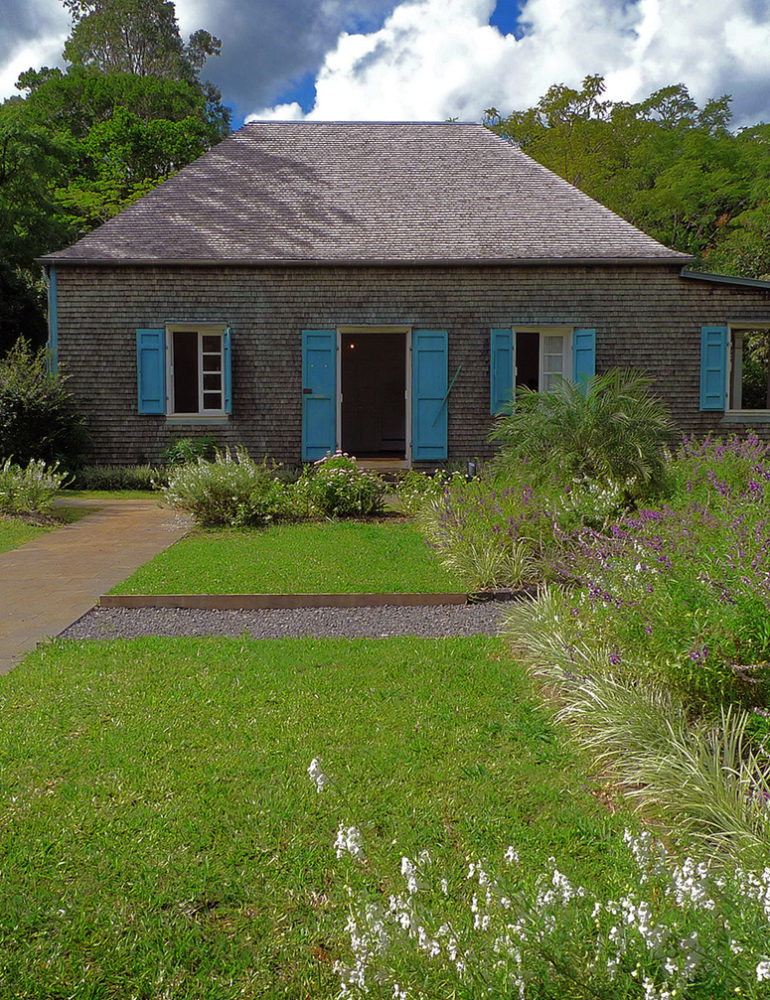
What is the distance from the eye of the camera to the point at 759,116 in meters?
28.3

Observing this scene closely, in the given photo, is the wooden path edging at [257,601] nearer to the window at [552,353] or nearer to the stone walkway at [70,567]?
the stone walkway at [70,567]

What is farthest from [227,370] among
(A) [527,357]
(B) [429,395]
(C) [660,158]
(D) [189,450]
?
(C) [660,158]

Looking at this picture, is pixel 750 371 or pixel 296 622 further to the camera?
pixel 750 371

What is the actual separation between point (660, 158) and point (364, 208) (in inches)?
668

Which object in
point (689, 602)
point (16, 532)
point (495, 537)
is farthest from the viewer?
point (16, 532)

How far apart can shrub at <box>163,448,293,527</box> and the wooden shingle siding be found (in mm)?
4818

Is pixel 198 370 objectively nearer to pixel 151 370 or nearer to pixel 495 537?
pixel 151 370

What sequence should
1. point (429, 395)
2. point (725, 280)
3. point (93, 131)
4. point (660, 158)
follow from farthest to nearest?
point (660, 158)
point (93, 131)
point (429, 395)
point (725, 280)

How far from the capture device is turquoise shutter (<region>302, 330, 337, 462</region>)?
46.2ft

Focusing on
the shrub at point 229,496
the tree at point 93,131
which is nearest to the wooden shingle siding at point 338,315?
the shrub at point 229,496

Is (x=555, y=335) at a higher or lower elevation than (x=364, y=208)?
lower

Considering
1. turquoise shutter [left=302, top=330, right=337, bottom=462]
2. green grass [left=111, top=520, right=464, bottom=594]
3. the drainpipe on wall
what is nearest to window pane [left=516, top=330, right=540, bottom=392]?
turquoise shutter [left=302, top=330, right=337, bottom=462]

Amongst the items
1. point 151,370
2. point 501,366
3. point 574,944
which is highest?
point 501,366

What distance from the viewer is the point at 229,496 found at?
936cm
